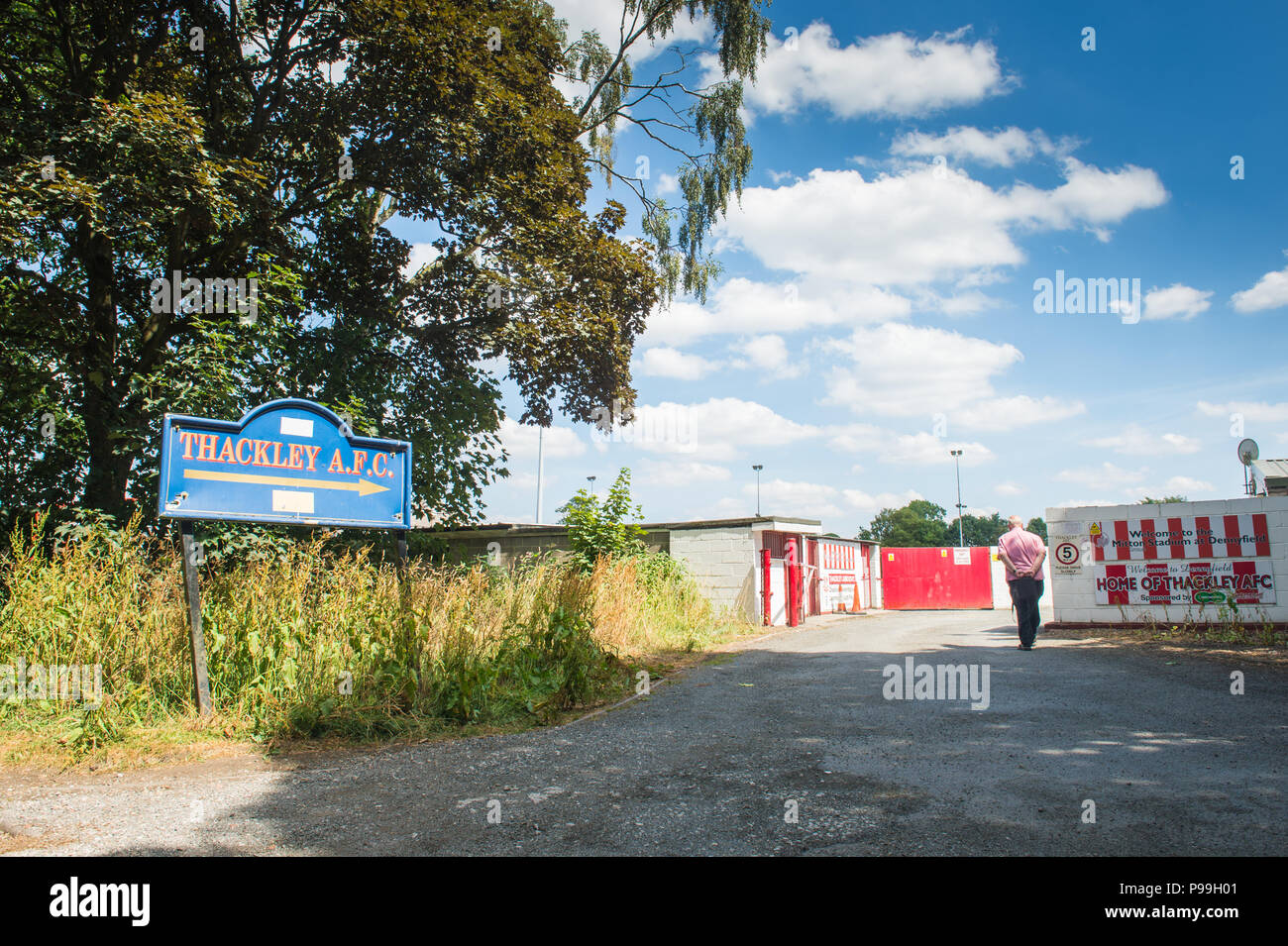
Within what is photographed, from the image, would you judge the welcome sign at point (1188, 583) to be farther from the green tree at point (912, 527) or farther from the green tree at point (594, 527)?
the green tree at point (912, 527)

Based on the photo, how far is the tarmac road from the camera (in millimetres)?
3443

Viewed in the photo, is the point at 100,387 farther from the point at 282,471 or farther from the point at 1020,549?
the point at 1020,549

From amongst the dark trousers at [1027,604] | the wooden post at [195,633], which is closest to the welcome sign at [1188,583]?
the dark trousers at [1027,604]

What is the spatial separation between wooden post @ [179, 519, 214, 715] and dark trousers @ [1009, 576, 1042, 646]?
9462mm

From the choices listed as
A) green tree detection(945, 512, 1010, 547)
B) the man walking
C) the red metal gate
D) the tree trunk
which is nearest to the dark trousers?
the man walking

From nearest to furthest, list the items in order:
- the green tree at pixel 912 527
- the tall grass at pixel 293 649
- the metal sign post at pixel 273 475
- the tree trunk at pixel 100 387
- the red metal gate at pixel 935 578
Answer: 1. the tall grass at pixel 293 649
2. the metal sign post at pixel 273 475
3. the tree trunk at pixel 100 387
4. the red metal gate at pixel 935 578
5. the green tree at pixel 912 527

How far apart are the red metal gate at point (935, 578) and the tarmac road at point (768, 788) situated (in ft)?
62.3

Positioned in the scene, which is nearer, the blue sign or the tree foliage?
the blue sign

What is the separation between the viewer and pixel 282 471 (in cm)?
660

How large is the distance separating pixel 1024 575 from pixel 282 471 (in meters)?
9.45

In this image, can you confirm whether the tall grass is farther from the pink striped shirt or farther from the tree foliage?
the tree foliage

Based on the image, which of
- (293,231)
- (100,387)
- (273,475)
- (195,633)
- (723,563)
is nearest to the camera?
(195,633)

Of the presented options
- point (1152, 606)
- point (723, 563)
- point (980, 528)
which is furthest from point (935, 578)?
point (980, 528)

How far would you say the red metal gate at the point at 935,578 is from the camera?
84.3ft
